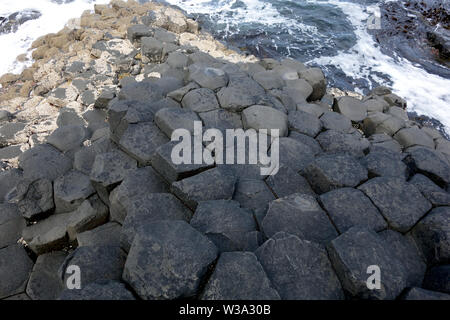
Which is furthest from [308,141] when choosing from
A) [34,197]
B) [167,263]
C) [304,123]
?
[34,197]

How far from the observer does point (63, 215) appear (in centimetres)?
321

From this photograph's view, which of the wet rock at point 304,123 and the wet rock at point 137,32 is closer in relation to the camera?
the wet rock at point 304,123

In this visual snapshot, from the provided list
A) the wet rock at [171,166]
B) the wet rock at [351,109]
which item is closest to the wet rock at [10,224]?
the wet rock at [171,166]

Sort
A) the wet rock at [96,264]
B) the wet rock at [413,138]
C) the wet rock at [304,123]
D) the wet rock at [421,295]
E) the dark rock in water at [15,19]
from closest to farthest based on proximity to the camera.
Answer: the wet rock at [421,295] < the wet rock at [96,264] < the wet rock at [304,123] < the wet rock at [413,138] < the dark rock in water at [15,19]

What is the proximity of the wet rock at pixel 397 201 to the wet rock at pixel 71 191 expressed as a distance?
8.85 ft

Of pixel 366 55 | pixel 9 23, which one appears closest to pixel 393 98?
pixel 366 55

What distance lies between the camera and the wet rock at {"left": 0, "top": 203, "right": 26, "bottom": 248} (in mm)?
3174

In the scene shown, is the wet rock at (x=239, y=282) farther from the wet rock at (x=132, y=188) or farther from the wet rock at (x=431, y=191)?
Answer: the wet rock at (x=431, y=191)

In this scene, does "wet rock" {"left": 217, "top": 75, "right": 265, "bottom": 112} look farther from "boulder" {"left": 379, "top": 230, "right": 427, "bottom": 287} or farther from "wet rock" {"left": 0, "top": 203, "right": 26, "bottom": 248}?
"wet rock" {"left": 0, "top": 203, "right": 26, "bottom": 248}

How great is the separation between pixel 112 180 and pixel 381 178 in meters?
2.56

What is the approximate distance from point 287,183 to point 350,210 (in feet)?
2.10

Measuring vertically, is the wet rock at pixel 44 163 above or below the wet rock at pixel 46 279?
above

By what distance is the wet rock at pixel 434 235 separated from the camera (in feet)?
7.91
